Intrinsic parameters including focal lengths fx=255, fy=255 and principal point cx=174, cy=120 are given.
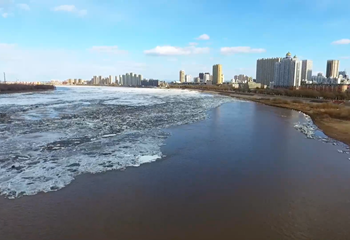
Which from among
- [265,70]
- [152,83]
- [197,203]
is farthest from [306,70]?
[197,203]

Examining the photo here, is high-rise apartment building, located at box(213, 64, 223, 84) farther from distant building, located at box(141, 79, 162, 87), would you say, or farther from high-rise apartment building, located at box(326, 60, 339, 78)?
high-rise apartment building, located at box(326, 60, 339, 78)

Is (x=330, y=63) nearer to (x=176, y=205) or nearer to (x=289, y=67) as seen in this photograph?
(x=289, y=67)

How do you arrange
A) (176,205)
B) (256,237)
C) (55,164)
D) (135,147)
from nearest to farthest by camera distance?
1. (256,237)
2. (176,205)
3. (55,164)
4. (135,147)

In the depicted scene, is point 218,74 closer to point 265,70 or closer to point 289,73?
point 265,70

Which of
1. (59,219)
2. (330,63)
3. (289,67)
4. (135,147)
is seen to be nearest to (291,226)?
(59,219)

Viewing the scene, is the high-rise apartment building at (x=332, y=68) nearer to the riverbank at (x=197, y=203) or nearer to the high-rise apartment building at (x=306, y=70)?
the high-rise apartment building at (x=306, y=70)
